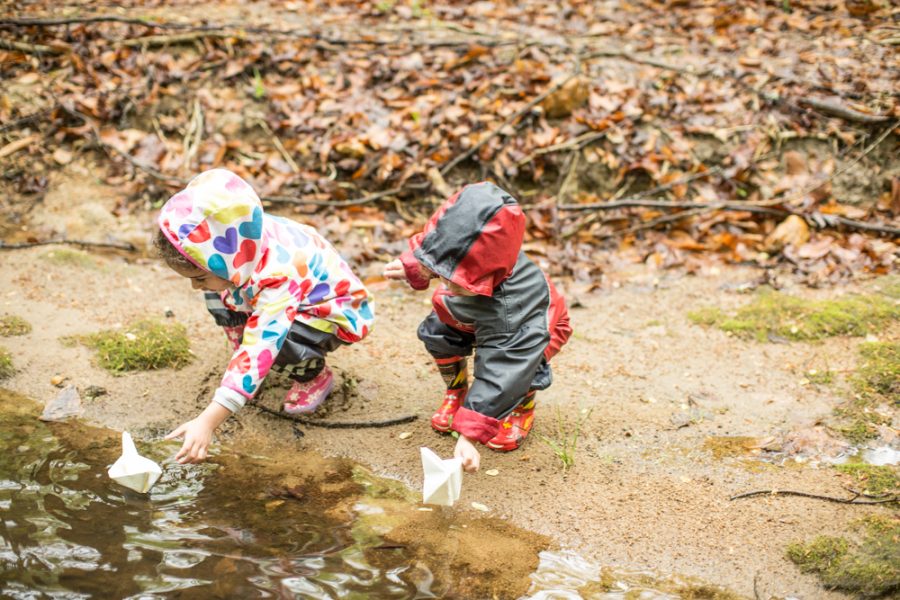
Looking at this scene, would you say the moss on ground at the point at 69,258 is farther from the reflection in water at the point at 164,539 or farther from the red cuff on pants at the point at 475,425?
the red cuff on pants at the point at 475,425

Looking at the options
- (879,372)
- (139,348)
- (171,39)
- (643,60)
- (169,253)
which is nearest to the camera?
(169,253)

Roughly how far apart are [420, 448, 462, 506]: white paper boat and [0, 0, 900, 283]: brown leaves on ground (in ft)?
8.94

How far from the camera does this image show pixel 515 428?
309 centimetres

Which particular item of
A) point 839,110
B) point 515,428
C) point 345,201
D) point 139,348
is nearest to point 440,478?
point 515,428

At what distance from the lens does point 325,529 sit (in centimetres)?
255

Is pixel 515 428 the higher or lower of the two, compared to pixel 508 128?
lower

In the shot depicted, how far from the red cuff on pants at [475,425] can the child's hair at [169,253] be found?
115 cm

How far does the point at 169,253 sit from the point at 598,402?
203cm

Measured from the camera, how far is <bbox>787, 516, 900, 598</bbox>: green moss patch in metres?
2.21

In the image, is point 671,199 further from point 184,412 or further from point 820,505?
point 184,412

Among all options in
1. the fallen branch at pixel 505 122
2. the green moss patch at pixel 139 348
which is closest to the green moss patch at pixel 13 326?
the green moss patch at pixel 139 348

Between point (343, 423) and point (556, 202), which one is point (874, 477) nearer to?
point (343, 423)

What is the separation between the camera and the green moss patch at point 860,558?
221 cm

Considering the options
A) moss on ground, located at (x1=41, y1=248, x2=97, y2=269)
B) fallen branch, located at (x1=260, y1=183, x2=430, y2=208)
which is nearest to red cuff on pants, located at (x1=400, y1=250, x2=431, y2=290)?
fallen branch, located at (x1=260, y1=183, x2=430, y2=208)
